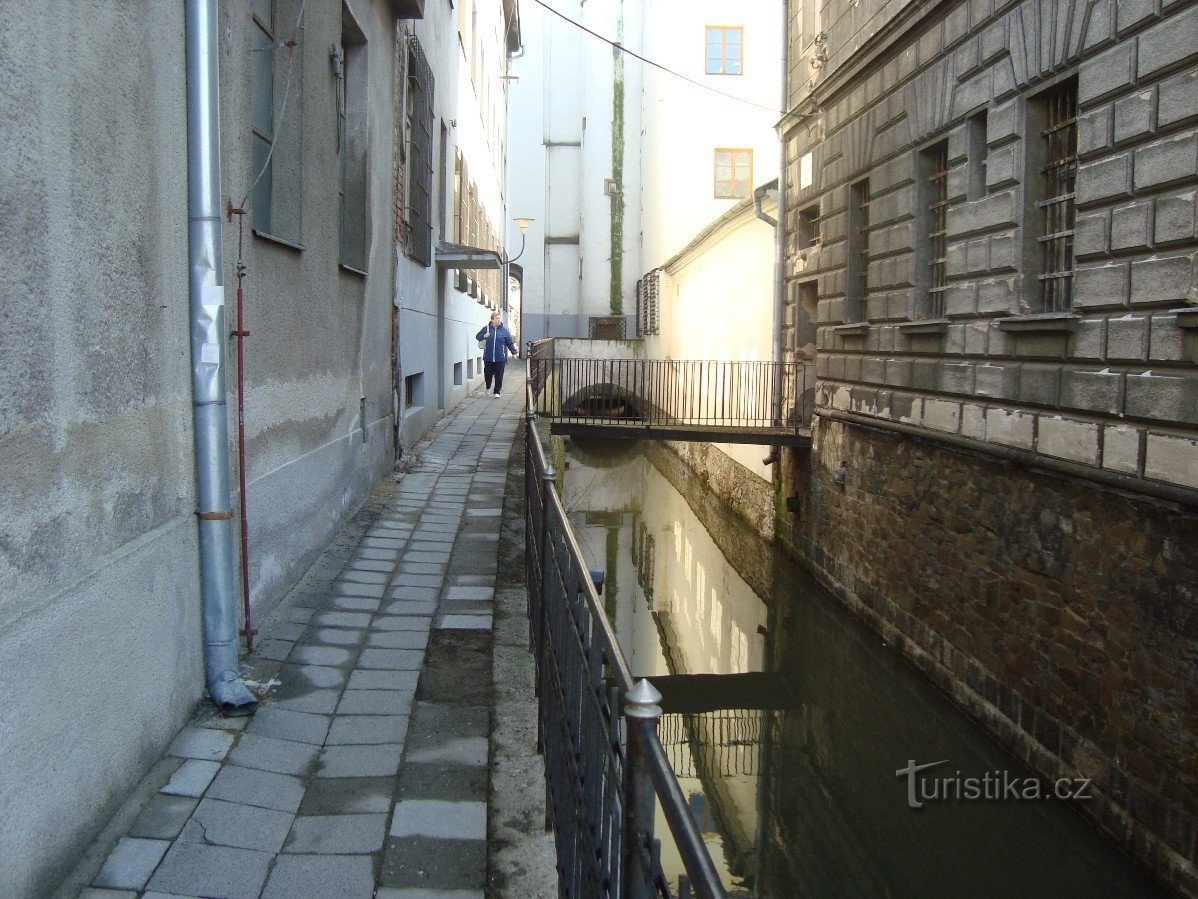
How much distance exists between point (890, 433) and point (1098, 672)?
3918 millimetres

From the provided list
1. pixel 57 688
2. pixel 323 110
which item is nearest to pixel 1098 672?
pixel 57 688

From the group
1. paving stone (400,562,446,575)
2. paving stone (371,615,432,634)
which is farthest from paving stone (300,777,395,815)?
paving stone (400,562,446,575)

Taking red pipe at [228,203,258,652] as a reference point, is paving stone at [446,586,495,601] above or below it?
below

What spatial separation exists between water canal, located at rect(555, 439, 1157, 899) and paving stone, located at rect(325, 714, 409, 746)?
1240 mm

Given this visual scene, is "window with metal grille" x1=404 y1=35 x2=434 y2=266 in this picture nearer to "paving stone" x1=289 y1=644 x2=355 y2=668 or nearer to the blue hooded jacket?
the blue hooded jacket

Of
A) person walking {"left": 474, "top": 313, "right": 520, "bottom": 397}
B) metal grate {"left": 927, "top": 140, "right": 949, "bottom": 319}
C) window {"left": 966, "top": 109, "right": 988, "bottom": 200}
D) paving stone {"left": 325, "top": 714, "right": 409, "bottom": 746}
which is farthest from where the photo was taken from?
person walking {"left": 474, "top": 313, "right": 520, "bottom": 397}

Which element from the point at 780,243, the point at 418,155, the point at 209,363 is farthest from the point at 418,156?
the point at 209,363

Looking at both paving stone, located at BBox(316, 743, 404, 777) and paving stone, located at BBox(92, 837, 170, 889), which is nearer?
paving stone, located at BBox(92, 837, 170, 889)

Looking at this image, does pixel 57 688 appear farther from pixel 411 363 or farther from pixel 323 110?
pixel 411 363

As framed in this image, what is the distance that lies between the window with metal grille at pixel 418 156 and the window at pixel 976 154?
5.81 metres

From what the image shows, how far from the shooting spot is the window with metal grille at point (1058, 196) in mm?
6891

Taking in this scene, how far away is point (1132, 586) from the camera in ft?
18.8

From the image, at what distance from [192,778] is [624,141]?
106 ft

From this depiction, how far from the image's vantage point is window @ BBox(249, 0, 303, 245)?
554 centimetres
